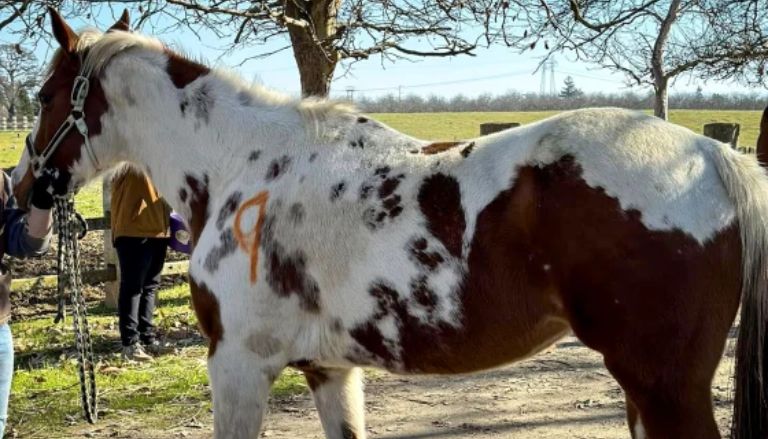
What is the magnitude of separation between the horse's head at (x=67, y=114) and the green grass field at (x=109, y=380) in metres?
0.33

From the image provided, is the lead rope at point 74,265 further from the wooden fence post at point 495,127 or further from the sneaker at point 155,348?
the wooden fence post at point 495,127

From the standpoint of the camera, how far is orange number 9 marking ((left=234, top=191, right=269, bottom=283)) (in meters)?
2.70

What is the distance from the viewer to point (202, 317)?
282 cm

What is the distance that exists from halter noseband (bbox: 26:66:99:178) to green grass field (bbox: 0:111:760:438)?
13.3 inches

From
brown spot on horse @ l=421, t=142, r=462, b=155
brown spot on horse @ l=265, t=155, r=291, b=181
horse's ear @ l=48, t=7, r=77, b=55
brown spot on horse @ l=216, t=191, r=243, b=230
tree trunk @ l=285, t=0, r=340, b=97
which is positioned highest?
tree trunk @ l=285, t=0, r=340, b=97

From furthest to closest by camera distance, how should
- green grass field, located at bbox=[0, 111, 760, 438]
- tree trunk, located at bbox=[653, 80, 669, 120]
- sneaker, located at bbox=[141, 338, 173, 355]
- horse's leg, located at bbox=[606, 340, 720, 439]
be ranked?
tree trunk, located at bbox=[653, 80, 669, 120] → sneaker, located at bbox=[141, 338, 173, 355] → green grass field, located at bbox=[0, 111, 760, 438] → horse's leg, located at bbox=[606, 340, 720, 439]

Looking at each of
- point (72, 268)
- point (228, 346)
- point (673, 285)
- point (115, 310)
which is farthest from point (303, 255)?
point (115, 310)

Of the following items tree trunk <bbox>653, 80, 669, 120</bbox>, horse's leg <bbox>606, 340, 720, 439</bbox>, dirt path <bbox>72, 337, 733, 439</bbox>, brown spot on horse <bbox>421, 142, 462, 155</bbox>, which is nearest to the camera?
horse's leg <bbox>606, 340, 720, 439</bbox>

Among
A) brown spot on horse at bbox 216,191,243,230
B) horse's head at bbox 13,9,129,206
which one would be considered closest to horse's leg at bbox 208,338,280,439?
brown spot on horse at bbox 216,191,243,230

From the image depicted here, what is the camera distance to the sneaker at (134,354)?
558cm

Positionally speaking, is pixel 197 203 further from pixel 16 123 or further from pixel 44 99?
pixel 16 123

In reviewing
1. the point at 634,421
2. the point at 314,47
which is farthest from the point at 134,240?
the point at 634,421

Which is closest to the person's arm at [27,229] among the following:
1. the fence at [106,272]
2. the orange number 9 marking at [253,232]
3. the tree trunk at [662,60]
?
the orange number 9 marking at [253,232]

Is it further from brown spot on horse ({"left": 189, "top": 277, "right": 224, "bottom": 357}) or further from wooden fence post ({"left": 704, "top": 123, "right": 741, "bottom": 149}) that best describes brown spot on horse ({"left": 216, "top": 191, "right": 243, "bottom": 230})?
wooden fence post ({"left": 704, "top": 123, "right": 741, "bottom": 149})
